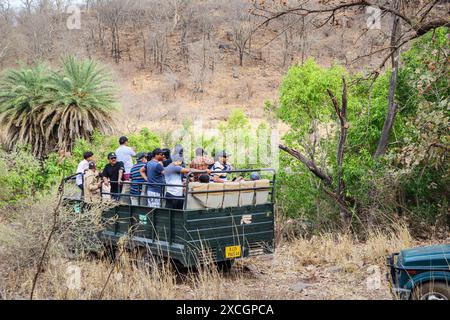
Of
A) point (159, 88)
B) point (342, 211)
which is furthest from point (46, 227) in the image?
point (159, 88)

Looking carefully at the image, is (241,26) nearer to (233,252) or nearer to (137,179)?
(137,179)

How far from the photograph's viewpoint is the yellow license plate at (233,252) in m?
9.38

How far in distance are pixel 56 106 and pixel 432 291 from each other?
14.3 metres

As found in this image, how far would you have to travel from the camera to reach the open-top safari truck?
29.6ft

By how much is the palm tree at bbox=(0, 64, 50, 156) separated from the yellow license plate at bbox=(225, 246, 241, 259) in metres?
11.3

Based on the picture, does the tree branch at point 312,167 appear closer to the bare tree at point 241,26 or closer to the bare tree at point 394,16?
the bare tree at point 394,16

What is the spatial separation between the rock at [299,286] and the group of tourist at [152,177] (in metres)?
2.07

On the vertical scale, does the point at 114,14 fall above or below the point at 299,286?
above

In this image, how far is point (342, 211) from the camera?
13.3 m

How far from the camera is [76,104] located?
1859 centimetres

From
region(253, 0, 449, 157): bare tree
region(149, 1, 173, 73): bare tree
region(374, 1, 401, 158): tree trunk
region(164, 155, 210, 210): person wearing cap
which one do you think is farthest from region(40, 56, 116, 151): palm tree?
region(149, 1, 173, 73): bare tree

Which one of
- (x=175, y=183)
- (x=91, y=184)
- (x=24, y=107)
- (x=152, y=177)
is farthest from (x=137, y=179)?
(x=24, y=107)

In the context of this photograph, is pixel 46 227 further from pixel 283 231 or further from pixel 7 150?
pixel 7 150

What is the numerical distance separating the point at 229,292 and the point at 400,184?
20.9ft
